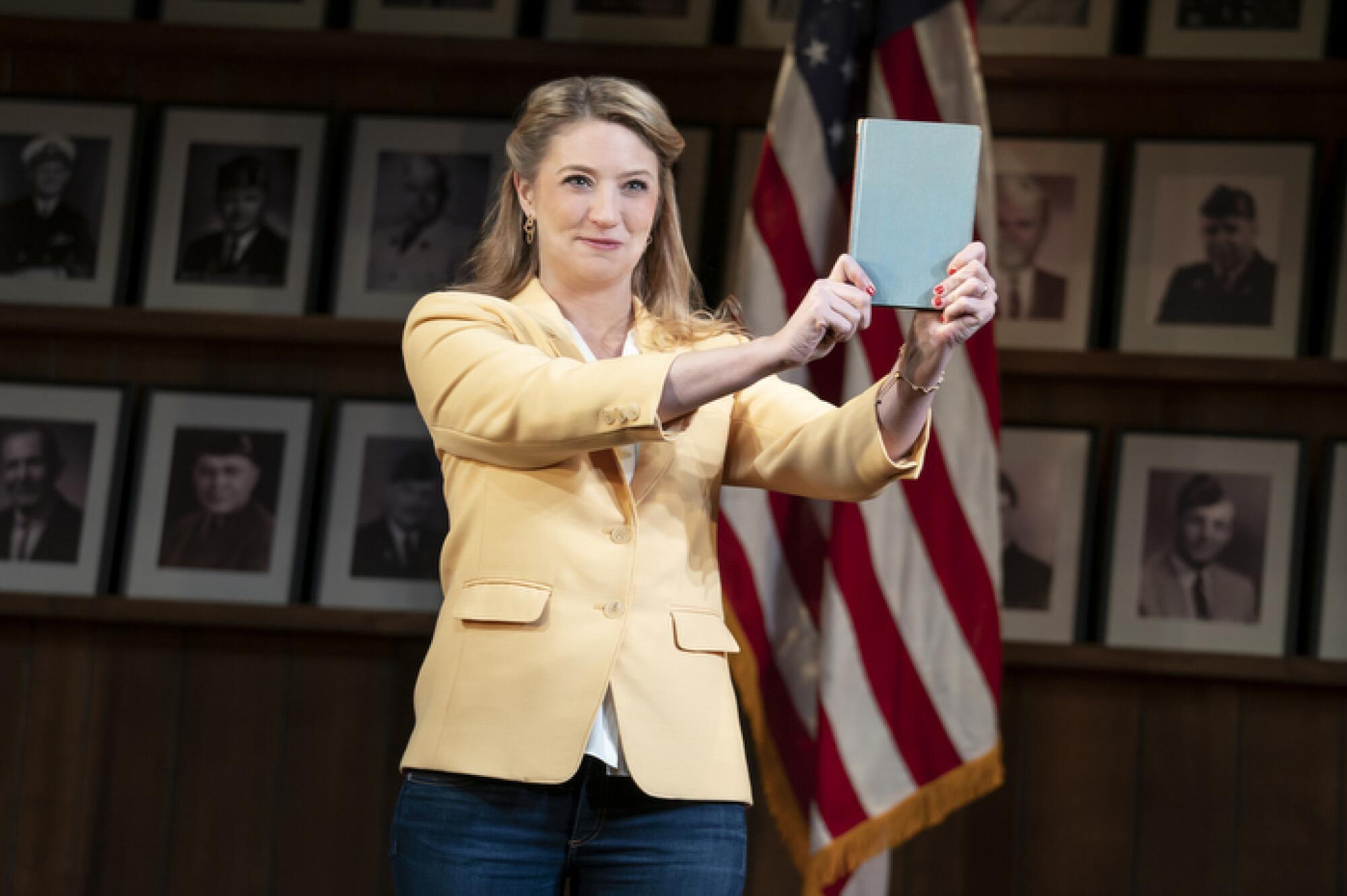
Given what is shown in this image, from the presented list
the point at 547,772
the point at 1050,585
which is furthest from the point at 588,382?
the point at 1050,585

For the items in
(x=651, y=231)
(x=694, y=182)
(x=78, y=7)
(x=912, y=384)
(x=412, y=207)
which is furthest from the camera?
(x=78, y=7)

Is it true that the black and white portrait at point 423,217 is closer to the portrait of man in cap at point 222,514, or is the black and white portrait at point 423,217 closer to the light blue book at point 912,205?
the portrait of man in cap at point 222,514

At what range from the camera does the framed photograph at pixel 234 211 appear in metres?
3.39

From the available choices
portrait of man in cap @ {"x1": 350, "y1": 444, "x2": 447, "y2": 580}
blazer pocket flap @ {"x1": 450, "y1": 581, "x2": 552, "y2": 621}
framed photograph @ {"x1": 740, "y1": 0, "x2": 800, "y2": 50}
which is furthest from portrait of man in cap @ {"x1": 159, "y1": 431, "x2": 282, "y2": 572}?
blazer pocket flap @ {"x1": 450, "y1": 581, "x2": 552, "y2": 621}

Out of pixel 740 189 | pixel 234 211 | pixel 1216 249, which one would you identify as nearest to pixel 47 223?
pixel 234 211

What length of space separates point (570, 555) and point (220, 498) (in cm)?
214

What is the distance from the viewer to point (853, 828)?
2775 mm

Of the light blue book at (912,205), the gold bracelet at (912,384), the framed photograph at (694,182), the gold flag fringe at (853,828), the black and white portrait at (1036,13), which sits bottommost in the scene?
the gold flag fringe at (853,828)

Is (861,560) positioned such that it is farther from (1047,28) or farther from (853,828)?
(1047,28)

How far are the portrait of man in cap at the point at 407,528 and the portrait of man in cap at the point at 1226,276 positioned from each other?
1.61 meters

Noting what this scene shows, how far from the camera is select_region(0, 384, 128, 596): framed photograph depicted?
3.35 metres

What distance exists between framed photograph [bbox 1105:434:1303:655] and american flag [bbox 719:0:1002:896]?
1.51 ft

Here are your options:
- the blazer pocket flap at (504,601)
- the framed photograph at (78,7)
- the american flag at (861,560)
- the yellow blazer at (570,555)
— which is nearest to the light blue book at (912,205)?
the yellow blazer at (570,555)

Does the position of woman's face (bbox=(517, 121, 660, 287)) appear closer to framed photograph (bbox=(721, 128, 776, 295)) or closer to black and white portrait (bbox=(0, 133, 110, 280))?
framed photograph (bbox=(721, 128, 776, 295))
